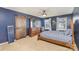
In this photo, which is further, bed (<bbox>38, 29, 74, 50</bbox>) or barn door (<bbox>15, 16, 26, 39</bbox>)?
barn door (<bbox>15, 16, 26, 39</bbox>)

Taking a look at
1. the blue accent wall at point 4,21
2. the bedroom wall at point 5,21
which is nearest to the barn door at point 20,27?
the bedroom wall at point 5,21

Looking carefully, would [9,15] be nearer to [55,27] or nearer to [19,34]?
[19,34]

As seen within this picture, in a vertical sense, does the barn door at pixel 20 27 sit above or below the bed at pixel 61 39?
above

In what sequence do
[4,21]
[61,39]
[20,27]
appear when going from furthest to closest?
[20,27] < [4,21] < [61,39]

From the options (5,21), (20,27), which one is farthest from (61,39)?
(5,21)

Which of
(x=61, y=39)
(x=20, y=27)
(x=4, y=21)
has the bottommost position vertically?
(x=61, y=39)

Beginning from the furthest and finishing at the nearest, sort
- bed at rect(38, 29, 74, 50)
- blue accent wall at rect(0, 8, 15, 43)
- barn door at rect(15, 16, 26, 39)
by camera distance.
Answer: barn door at rect(15, 16, 26, 39)
blue accent wall at rect(0, 8, 15, 43)
bed at rect(38, 29, 74, 50)

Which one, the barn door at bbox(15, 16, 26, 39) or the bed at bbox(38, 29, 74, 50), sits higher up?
the barn door at bbox(15, 16, 26, 39)

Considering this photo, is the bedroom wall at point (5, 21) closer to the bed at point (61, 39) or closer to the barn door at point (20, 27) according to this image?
the barn door at point (20, 27)

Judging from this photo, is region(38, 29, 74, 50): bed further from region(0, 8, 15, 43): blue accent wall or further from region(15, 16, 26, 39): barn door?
region(0, 8, 15, 43): blue accent wall

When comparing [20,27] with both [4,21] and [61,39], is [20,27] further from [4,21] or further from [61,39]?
[61,39]

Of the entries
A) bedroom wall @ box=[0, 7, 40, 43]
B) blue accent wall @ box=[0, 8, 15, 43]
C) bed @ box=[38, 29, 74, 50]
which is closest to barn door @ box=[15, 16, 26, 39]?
bedroom wall @ box=[0, 7, 40, 43]
